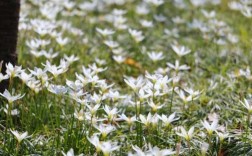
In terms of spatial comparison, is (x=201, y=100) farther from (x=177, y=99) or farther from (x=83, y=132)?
(x=83, y=132)

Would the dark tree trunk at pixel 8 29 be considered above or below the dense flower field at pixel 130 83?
above

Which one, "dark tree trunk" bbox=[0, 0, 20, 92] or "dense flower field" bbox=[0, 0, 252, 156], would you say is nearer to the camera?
"dense flower field" bbox=[0, 0, 252, 156]

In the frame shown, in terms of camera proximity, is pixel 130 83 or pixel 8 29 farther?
pixel 8 29

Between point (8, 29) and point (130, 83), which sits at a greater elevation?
point (8, 29)

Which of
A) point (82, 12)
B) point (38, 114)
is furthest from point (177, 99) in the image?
point (82, 12)

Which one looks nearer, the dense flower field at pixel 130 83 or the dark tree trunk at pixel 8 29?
the dense flower field at pixel 130 83
